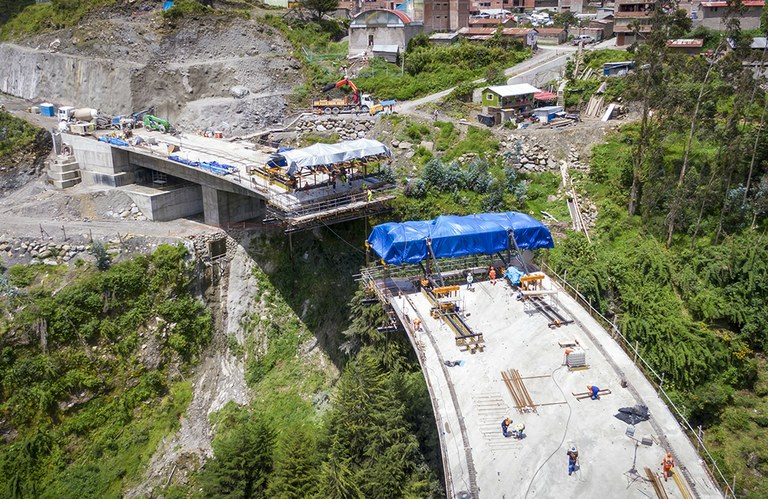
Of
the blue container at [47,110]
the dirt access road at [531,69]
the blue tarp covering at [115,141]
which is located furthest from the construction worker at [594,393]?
the blue container at [47,110]

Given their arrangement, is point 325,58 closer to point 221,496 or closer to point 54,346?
point 54,346

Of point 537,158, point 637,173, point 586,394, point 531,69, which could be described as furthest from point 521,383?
point 531,69

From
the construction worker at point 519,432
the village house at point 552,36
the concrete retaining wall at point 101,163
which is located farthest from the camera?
the village house at point 552,36

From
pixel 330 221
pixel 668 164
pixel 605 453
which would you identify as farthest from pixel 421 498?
pixel 668 164

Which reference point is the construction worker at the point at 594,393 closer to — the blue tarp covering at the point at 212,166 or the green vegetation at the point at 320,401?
the green vegetation at the point at 320,401

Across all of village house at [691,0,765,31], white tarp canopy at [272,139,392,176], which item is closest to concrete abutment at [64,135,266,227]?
white tarp canopy at [272,139,392,176]

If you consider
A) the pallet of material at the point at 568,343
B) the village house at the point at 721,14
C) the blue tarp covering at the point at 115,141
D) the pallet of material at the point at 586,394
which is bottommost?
the pallet of material at the point at 586,394

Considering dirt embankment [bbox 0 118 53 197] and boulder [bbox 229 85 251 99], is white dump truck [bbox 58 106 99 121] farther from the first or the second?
boulder [bbox 229 85 251 99]
